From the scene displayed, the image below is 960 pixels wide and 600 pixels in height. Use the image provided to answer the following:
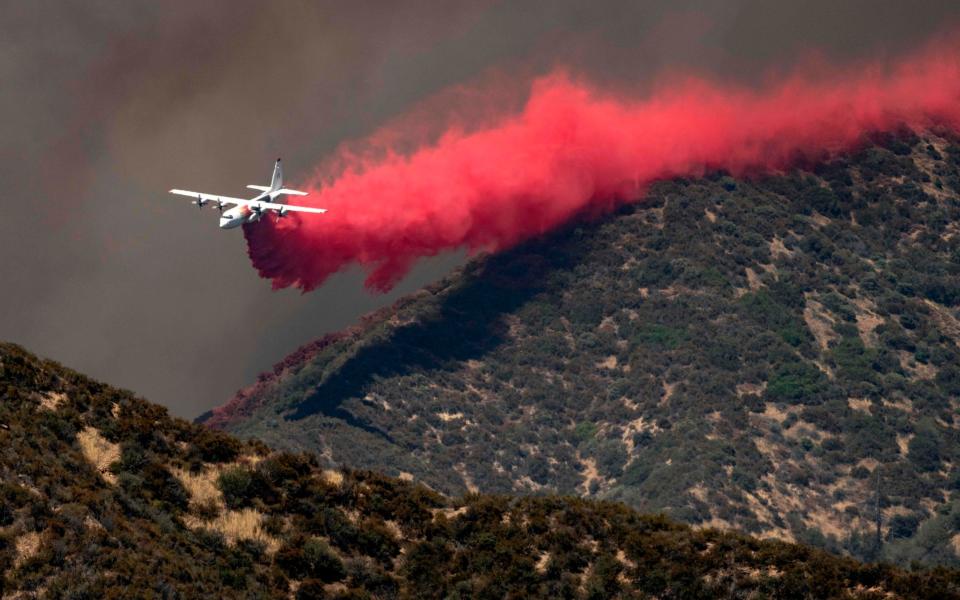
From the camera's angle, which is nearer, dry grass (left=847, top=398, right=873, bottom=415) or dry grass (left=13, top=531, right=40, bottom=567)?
dry grass (left=13, top=531, right=40, bottom=567)

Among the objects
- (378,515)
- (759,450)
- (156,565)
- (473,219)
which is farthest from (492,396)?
(156,565)

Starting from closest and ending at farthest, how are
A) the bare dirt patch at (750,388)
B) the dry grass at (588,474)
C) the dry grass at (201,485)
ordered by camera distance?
the dry grass at (201,485) < the dry grass at (588,474) < the bare dirt patch at (750,388)

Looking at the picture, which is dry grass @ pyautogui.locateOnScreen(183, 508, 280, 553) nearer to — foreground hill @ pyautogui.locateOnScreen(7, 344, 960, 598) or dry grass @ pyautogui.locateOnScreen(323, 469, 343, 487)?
foreground hill @ pyautogui.locateOnScreen(7, 344, 960, 598)

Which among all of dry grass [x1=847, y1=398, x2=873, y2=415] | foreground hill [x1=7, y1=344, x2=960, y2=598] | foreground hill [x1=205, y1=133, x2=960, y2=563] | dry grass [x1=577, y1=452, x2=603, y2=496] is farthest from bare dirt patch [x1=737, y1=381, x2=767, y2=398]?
foreground hill [x1=7, y1=344, x2=960, y2=598]

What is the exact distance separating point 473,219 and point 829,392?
4008cm

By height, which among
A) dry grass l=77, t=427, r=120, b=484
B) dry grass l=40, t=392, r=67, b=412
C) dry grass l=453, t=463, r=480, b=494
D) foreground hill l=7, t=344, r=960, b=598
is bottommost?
foreground hill l=7, t=344, r=960, b=598

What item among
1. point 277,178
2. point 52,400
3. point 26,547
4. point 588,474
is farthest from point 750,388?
point 26,547

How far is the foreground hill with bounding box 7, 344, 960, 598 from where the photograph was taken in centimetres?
6831

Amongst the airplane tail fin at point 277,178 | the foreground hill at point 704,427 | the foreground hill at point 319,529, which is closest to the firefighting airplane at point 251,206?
the airplane tail fin at point 277,178

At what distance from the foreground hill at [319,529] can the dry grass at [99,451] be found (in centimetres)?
8

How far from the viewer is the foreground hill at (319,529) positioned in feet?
224

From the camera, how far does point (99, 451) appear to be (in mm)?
73562

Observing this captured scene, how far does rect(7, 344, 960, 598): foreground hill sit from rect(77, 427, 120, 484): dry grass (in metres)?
0.08

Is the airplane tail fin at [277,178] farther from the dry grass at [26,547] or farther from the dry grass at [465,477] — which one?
the dry grass at [26,547]
